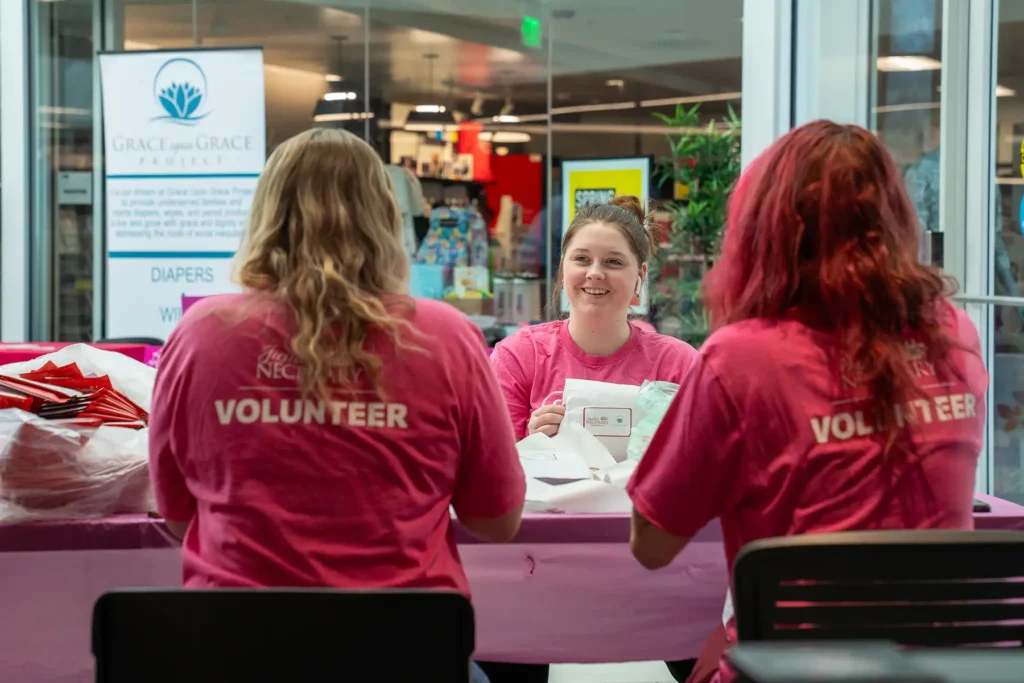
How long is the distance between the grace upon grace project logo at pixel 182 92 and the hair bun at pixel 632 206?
288 centimetres

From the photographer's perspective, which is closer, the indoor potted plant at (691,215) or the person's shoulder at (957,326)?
the person's shoulder at (957,326)

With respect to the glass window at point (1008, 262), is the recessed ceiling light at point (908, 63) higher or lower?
higher

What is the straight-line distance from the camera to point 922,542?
1.25 metres

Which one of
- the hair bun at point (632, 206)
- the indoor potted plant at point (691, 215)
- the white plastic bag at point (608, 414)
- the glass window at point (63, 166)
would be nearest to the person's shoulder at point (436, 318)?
the white plastic bag at point (608, 414)

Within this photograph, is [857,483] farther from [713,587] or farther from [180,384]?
[180,384]

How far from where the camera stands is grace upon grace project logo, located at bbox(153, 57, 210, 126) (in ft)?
17.1

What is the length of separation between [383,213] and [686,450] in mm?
542

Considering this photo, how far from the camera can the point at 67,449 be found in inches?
73.0

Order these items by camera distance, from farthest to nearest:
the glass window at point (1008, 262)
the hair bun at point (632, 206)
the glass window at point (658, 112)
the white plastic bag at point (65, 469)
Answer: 1. the glass window at point (658, 112)
2. the glass window at point (1008, 262)
3. the hair bun at point (632, 206)
4. the white plastic bag at point (65, 469)

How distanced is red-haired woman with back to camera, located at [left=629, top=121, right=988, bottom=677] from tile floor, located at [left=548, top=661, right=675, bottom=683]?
1.67 meters

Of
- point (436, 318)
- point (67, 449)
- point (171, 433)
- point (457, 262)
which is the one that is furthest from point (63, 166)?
point (436, 318)

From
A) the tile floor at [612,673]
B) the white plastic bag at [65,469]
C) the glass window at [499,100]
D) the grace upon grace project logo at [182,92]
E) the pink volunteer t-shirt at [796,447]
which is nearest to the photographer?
the pink volunteer t-shirt at [796,447]

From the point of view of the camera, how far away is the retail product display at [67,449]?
6.04ft

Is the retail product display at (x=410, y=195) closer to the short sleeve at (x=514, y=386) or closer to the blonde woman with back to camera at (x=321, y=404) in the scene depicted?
the short sleeve at (x=514, y=386)
